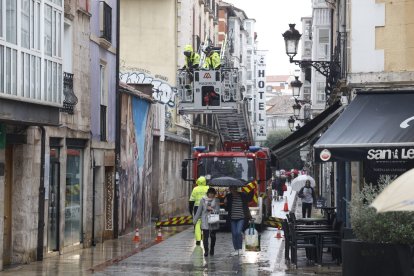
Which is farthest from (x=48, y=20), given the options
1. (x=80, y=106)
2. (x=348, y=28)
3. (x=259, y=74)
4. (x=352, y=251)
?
(x=259, y=74)

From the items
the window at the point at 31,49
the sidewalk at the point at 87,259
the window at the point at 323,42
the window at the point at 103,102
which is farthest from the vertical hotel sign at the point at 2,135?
the window at the point at 323,42

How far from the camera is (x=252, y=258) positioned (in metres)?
21.2

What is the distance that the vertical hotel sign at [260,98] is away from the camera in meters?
97.9

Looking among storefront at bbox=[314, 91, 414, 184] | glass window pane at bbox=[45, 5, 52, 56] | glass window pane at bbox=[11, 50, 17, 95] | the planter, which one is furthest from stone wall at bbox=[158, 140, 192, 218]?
the planter

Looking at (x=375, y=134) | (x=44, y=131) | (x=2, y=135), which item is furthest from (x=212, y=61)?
(x=375, y=134)

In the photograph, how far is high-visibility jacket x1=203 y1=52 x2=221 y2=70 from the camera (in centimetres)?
3822

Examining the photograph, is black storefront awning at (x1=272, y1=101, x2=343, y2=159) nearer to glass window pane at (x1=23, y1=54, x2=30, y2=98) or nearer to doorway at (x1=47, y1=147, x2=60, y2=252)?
doorway at (x1=47, y1=147, x2=60, y2=252)

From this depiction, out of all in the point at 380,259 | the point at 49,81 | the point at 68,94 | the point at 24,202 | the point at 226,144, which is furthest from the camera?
the point at 226,144

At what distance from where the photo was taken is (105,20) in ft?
86.5

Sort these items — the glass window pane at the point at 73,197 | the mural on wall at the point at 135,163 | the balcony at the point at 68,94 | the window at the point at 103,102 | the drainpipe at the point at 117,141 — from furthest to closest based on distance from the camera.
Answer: the mural on wall at the point at 135,163 → the drainpipe at the point at 117,141 → the window at the point at 103,102 → the glass window pane at the point at 73,197 → the balcony at the point at 68,94

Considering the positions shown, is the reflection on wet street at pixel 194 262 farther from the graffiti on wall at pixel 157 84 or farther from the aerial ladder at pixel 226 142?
the graffiti on wall at pixel 157 84

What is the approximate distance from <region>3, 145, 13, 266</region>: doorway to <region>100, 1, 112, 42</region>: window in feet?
24.0

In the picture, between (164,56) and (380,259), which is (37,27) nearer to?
(380,259)

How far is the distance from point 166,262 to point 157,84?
25.7m
